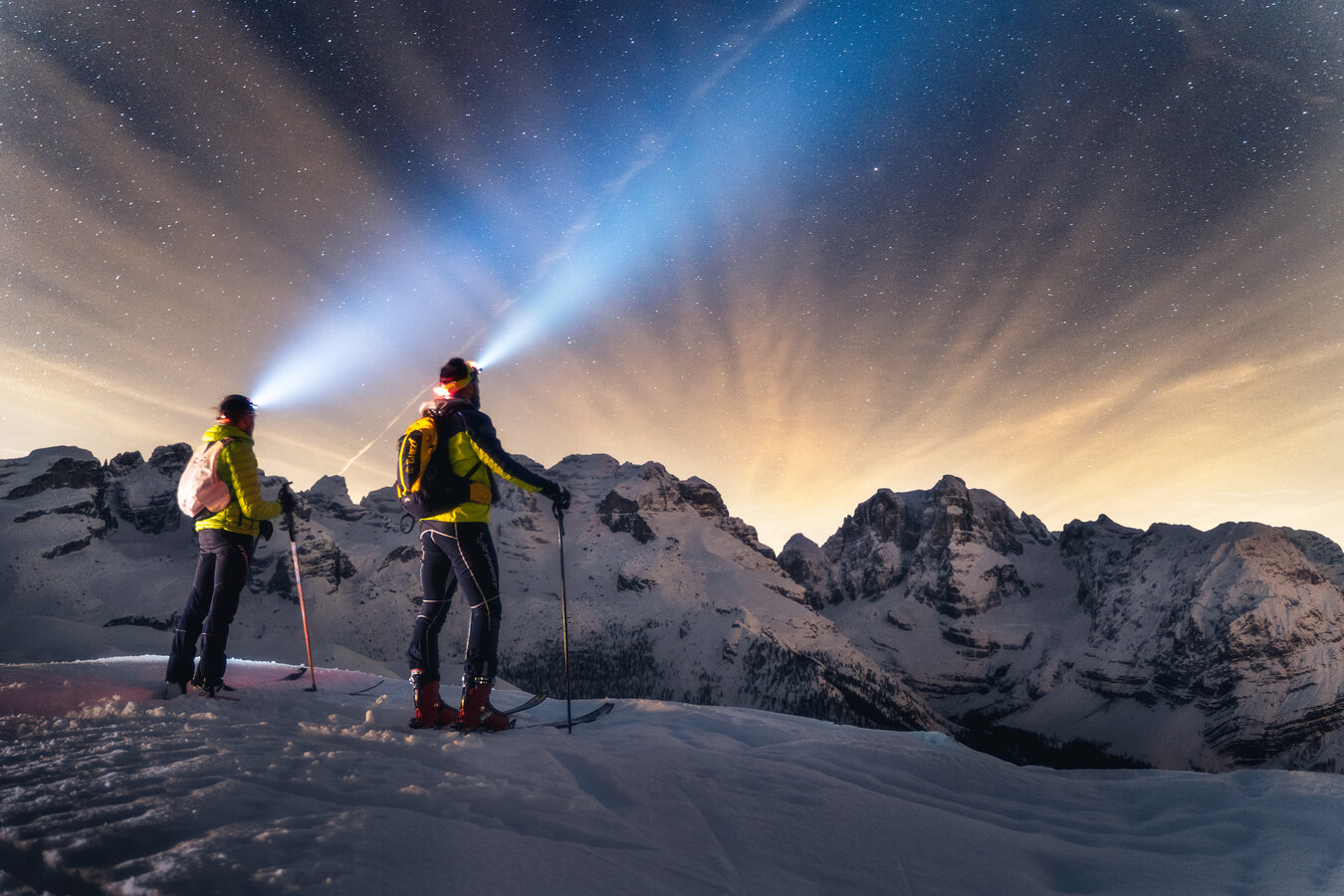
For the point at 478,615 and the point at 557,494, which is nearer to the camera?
the point at 478,615

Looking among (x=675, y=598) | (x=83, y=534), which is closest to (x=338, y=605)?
(x=83, y=534)

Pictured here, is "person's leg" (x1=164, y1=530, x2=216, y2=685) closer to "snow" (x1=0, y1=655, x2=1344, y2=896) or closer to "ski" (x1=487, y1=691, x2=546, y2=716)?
"snow" (x1=0, y1=655, x2=1344, y2=896)

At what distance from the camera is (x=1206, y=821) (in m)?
4.08

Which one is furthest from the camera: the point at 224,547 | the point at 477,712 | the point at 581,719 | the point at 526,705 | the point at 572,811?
the point at 526,705

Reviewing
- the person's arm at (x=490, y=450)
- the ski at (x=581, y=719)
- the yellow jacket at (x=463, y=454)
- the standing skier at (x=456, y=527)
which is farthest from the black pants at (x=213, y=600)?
the ski at (x=581, y=719)

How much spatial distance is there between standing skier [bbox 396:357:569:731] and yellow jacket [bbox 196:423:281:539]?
1864 millimetres

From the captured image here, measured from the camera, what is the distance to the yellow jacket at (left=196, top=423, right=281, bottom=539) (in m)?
6.12

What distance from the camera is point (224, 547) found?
20.2 feet

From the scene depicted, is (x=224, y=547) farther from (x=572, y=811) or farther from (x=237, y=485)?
(x=572, y=811)

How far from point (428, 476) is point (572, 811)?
3.24 m

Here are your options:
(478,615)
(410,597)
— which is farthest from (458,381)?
(410,597)

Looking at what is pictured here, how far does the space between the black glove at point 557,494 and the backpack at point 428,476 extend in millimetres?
669

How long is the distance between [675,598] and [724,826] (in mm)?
169470

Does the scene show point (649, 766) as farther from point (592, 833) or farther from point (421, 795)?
point (421, 795)
